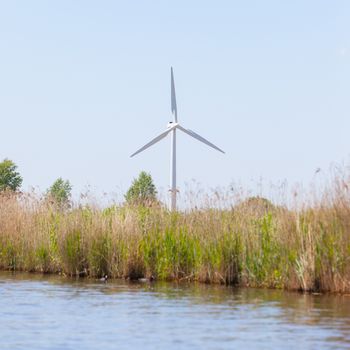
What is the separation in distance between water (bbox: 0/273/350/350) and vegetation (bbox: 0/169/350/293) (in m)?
0.65

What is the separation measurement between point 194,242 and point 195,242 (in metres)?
0.04

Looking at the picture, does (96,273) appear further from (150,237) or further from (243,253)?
(243,253)

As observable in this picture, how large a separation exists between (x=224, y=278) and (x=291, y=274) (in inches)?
70.1

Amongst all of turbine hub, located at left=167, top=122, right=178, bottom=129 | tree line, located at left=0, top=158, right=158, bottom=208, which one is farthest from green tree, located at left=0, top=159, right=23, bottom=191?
turbine hub, located at left=167, top=122, right=178, bottom=129

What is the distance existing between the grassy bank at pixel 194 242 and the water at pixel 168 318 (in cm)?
65

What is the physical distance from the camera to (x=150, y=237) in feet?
63.9

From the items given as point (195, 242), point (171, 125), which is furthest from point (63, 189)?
point (195, 242)

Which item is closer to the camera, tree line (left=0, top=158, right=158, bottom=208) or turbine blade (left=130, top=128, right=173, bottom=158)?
tree line (left=0, top=158, right=158, bottom=208)

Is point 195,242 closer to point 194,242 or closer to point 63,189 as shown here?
point 194,242

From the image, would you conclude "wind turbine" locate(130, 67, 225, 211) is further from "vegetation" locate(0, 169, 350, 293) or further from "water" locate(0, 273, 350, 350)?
"water" locate(0, 273, 350, 350)

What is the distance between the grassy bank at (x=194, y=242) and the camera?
15844 millimetres

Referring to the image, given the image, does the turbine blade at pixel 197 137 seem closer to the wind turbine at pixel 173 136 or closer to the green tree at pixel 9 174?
the wind turbine at pixel 173 136

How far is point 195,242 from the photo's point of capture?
18250 mm

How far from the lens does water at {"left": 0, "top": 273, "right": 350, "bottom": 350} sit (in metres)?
10.3
